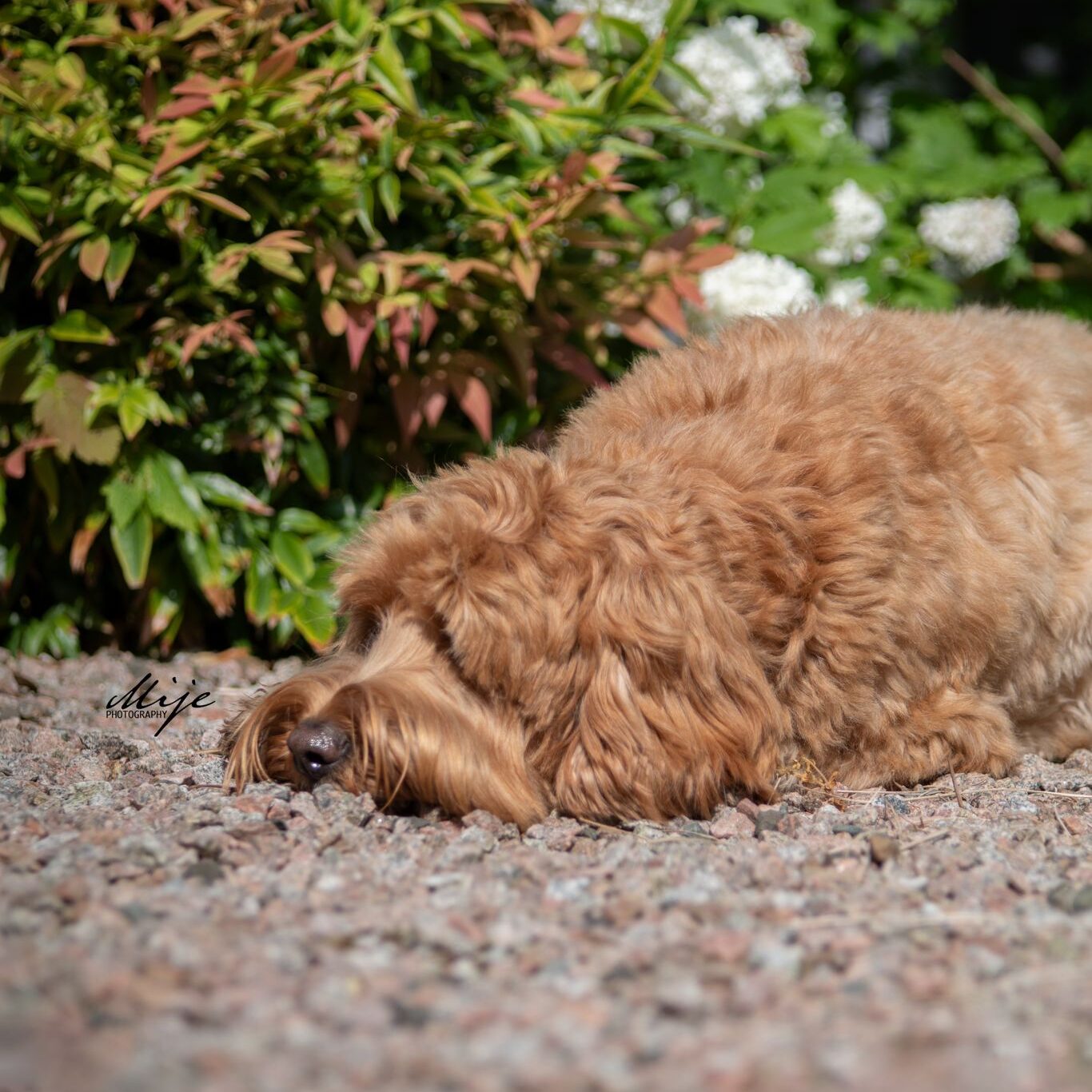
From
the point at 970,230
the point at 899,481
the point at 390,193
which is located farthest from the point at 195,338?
the point at 970,230

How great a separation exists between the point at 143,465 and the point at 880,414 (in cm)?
244

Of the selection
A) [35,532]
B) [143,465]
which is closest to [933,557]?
[143,465]

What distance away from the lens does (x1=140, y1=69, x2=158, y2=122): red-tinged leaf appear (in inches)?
168

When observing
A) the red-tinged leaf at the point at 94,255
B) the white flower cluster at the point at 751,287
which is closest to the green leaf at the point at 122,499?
the red-tinged leaf at the point at 94,255

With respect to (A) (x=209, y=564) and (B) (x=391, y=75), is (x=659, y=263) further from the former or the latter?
(A) (x=209, y=564)

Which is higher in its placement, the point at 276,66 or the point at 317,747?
the point at 276,66

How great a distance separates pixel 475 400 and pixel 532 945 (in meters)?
2.79

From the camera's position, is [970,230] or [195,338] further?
[970,230]

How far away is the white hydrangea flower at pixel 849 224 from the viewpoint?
6.50 meters

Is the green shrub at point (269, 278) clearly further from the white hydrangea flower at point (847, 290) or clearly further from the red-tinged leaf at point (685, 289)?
the white hydrangea flower at point (847, 290)

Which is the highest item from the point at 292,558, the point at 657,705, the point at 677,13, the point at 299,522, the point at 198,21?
the point at 677,13

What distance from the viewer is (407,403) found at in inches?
187

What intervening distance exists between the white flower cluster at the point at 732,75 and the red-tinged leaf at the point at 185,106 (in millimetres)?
2670

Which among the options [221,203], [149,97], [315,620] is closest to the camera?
[221,203]
